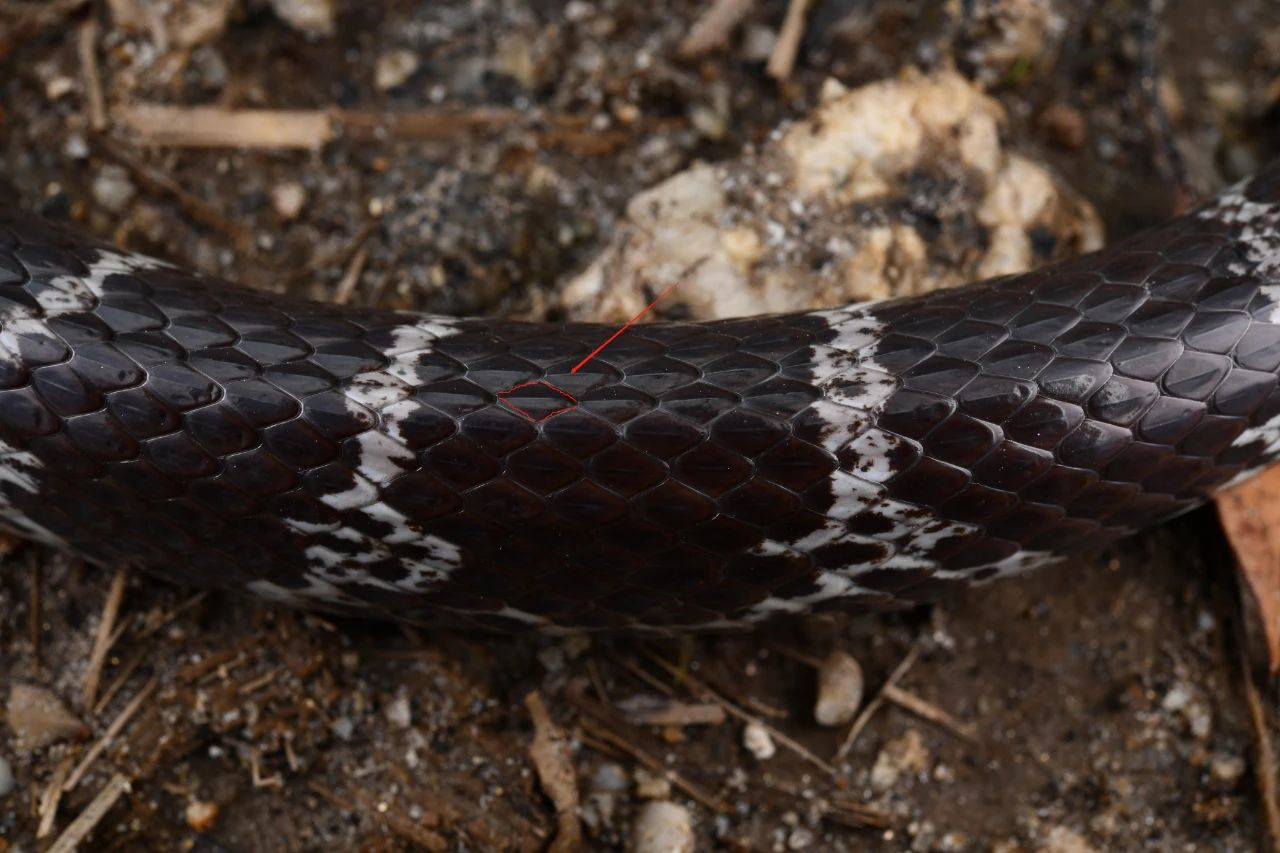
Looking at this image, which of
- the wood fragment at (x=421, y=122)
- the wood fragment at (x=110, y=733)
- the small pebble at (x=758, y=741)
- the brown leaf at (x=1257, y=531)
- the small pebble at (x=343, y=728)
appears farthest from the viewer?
the wood fragment at (x=421, y=122)

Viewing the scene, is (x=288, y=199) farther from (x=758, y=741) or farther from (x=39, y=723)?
(x=758, y=741)

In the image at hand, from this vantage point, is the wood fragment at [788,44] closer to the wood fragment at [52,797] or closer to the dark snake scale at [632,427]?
the dark snake scale at [632,427]

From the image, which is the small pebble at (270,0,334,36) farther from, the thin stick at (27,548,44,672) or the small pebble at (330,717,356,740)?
the small pebble at (330,717,356,740)

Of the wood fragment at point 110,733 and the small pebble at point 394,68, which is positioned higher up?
the small pebble at point 394,68

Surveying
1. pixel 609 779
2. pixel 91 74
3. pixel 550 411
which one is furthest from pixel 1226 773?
pixel 91 74

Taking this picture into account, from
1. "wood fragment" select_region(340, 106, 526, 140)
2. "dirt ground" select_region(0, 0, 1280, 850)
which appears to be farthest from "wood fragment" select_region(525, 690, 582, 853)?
"wood fragment" select_region(340, 106, 526, 140)

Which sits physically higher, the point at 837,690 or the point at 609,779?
the point at 837,690

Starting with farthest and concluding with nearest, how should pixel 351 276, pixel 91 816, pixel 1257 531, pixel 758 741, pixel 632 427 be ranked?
pixel 351 276 < pixel 1257 531 < pixel 758 741 < pixel 91 816 < pixel 632 427

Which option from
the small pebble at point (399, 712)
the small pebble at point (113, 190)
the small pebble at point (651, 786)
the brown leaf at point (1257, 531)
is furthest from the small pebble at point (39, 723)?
the brown leaf at point (1257, 531)
